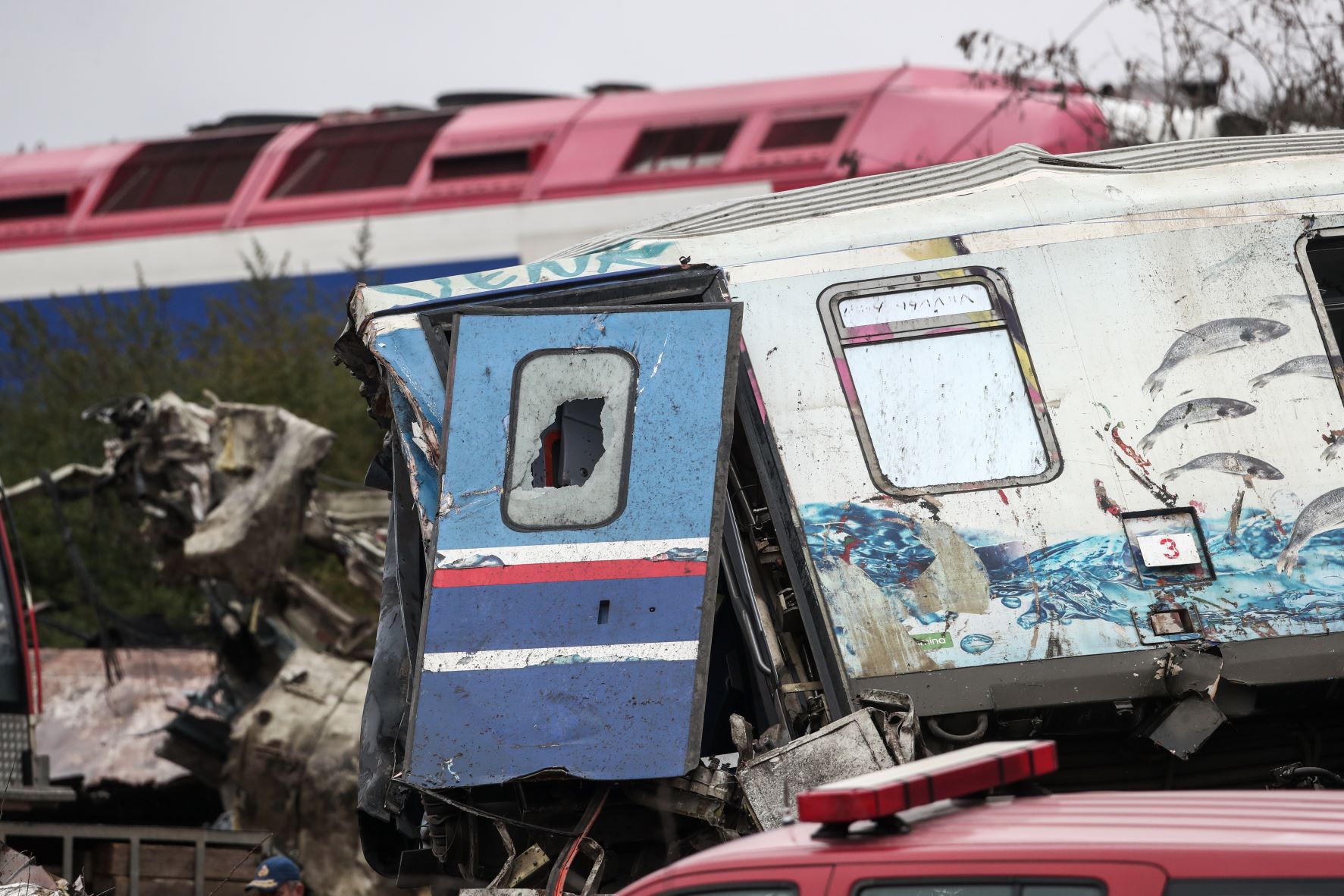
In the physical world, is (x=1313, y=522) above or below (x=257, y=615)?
below

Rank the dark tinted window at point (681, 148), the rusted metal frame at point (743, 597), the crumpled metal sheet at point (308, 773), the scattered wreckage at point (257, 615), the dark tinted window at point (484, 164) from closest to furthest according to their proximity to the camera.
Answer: the rusted metal frame at point (743, 597) < the crumpled metal sheet at point (308, 773) < the scattered wreckage at point (257, 615) < the dark tinted window at point (681, 148) < the dark tinted window at point (484, 164)

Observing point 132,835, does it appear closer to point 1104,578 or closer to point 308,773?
point 308,773

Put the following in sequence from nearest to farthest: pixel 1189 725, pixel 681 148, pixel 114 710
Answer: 1. pixel 1189 725
2. pixel 114 710
3. pixel 681 148

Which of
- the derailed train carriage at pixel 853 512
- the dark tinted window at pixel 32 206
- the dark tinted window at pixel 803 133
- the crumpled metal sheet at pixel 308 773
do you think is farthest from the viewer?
the dark tinted window at pixel 32 206

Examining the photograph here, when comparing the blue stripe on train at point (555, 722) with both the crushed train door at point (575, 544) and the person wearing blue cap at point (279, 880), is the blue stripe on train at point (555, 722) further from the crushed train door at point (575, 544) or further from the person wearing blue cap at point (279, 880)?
the person wearing blue cap at point (279, 880)

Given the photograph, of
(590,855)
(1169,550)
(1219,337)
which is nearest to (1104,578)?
(1169,550)

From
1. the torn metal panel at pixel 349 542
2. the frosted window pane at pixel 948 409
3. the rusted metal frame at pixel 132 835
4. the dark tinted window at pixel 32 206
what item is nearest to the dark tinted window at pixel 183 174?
the dark tinted window at pixel 32 206

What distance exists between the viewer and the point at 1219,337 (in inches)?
229

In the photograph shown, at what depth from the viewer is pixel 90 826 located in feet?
27.5

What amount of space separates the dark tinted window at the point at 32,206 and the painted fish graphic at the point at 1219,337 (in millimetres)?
19928

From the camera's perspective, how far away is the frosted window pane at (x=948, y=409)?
565 cm

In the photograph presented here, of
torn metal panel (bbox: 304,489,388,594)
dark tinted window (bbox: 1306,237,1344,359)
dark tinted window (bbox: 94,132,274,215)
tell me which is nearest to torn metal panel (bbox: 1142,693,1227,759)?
dark tinted window (bbox: 1306,237,1344,359)

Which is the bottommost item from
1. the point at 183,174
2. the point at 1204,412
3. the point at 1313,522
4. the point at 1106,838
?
the point at 1106,838

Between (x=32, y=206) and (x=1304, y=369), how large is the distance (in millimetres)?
20720
